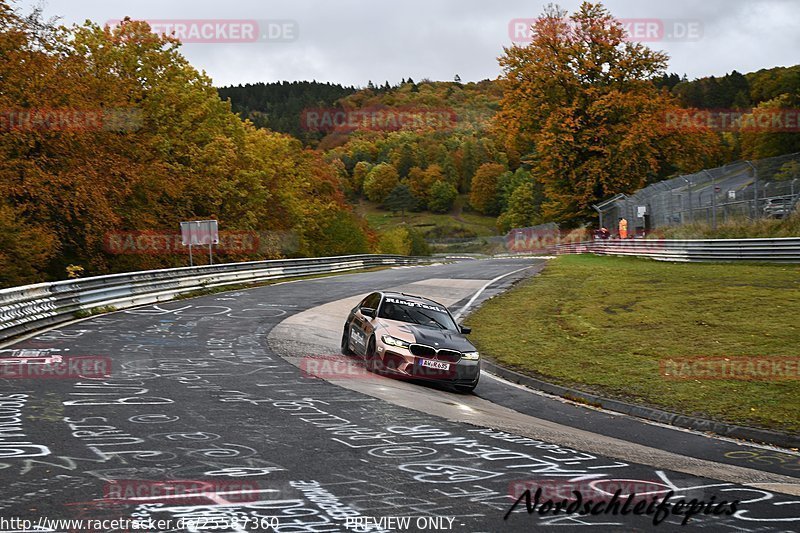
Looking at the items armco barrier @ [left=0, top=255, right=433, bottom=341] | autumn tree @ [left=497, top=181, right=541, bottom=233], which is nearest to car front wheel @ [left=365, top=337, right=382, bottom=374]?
armco barrier @ [left=0, top=255, right=433, bottom=341]

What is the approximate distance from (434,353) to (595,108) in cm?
4304

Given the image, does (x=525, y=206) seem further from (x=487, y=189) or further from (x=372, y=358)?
(x=372, y=358)

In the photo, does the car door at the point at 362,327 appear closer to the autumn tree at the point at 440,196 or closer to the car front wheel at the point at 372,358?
the car front wheel at the point at 372,358

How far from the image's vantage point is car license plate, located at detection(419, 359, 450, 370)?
12.9 meters

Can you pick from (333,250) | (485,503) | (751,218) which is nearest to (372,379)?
(485,503)

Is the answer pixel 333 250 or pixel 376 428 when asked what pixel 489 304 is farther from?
pixel 333 250

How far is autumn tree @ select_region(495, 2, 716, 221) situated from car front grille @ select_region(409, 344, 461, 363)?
4154cm

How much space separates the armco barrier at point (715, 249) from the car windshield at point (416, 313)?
59.5ft

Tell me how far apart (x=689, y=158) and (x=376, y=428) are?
5089 centimetres

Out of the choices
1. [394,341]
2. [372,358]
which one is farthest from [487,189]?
[394,341]

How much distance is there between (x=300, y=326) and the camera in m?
19.8

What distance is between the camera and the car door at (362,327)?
14430 millimetres

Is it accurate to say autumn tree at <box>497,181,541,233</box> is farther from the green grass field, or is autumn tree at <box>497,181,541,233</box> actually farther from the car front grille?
the car front grille

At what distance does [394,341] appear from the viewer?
1341 centimetres
